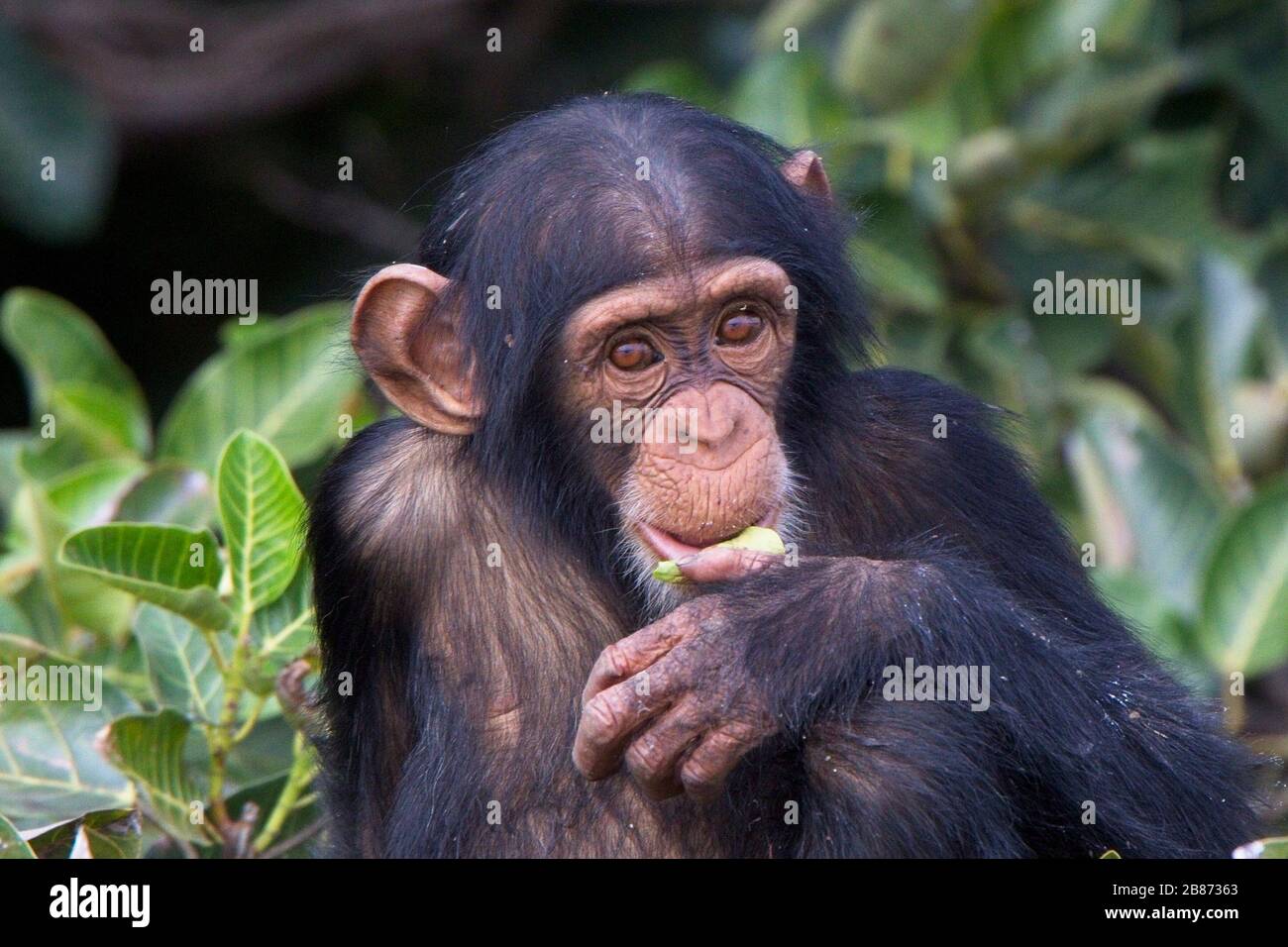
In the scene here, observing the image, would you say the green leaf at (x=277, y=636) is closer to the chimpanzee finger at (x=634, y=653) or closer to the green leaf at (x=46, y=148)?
the chimpanzee finger at (x=634, y=653)

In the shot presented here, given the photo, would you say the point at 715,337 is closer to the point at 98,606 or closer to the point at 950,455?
the point at 950,455

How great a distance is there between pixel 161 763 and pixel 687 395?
1529mm

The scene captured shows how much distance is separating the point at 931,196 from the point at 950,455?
11.2 ft

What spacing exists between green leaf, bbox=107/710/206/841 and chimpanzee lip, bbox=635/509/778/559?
120cm

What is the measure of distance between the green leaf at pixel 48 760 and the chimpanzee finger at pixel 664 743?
142cm

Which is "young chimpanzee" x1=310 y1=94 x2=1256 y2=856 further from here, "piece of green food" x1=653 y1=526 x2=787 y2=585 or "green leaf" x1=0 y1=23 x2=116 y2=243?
"green leaf" x1=0 y1=23 x2=116 y2=243

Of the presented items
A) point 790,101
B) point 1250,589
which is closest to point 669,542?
point 1250,589

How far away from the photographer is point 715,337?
3803 mm

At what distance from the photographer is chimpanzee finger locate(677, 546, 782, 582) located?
349 centimetres

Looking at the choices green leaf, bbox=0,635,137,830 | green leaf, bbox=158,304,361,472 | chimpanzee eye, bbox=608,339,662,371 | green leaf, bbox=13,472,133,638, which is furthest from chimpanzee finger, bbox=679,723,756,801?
green leaf, bbox=158,304,361,472

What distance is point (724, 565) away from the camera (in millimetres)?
3510

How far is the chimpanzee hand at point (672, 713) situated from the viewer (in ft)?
10.6

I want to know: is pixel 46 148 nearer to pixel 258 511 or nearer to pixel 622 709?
pixel 258 511

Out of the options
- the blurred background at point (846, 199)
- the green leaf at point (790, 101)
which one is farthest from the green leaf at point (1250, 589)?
the green leaf at point (790, 101)
